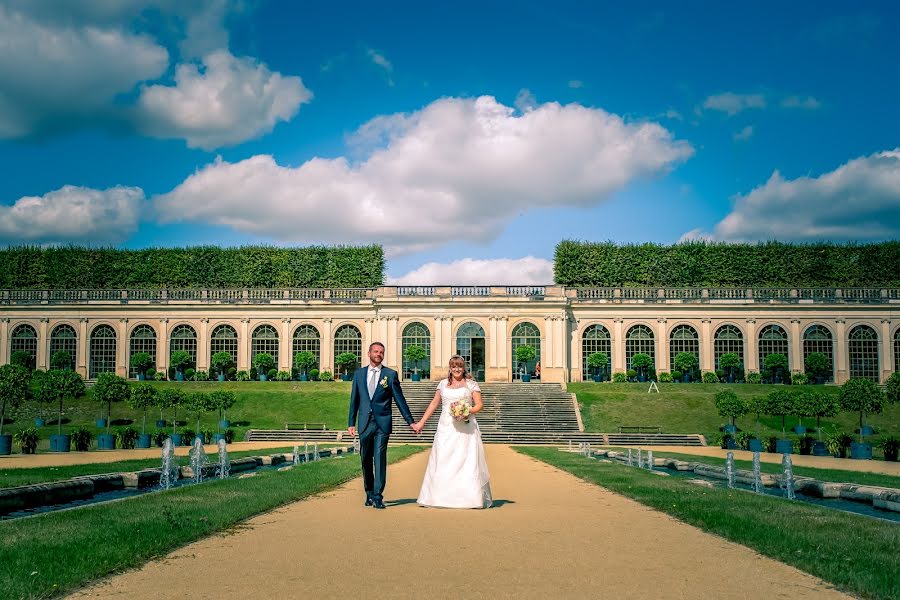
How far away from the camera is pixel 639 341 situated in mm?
50750

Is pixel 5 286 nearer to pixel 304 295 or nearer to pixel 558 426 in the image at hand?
pixel 304 295

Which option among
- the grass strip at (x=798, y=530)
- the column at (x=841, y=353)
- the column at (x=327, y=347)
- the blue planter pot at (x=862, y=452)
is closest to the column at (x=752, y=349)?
the column at (x=841, y=353)

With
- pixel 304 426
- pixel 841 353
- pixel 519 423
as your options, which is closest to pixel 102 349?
pixel 304 426

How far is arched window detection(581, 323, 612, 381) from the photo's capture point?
50.8 m

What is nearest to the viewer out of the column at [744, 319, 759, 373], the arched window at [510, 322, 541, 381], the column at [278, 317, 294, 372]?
the arched window at [510, 322, 541, 381]

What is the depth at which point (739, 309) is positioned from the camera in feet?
164

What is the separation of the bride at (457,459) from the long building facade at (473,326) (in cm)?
3795

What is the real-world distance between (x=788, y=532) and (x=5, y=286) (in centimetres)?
5836

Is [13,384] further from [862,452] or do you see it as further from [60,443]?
[862,452]

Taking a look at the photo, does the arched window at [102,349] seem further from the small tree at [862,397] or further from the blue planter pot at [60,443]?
the small tree at [862,397]

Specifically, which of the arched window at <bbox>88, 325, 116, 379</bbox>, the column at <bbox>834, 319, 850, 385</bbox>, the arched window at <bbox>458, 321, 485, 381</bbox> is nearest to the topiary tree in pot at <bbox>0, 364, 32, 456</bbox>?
the arched window at <bbox>88, 325, 116, 379</bbox>

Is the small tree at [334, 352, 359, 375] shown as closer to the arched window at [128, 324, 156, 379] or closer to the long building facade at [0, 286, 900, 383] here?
the long building facade at [0, 286, 900, 383]

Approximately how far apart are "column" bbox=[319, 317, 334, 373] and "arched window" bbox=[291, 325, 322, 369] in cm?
46

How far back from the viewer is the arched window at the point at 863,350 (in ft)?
162
